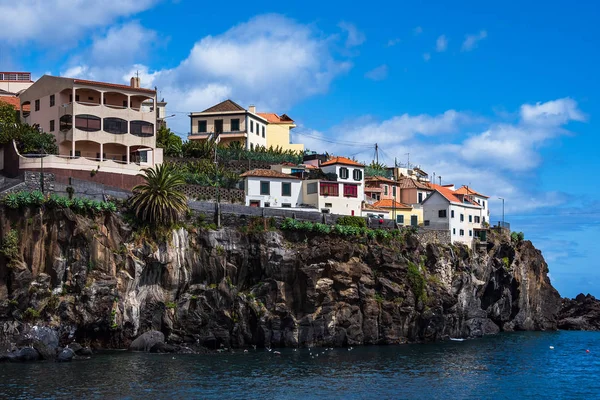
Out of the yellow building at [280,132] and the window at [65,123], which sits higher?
the yellow building at [280,132]

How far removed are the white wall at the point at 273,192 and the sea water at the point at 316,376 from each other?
25.1m

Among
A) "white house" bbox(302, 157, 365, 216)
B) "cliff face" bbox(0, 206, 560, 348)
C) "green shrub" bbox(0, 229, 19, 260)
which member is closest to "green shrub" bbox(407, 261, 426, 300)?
"cliff face" bbox(0, 206, 560, 348)

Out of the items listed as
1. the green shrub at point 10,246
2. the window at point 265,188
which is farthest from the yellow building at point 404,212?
the green shrub at point 10,246

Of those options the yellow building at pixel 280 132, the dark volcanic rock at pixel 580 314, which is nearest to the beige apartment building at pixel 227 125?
the yellow building at pixel 280 132

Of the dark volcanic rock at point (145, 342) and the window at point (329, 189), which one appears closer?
Answer: the dark volcanic rock at point (145, 342)

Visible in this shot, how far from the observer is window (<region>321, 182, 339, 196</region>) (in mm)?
104312

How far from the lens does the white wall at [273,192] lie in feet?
328

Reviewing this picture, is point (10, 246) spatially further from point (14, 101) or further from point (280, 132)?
point (280, 132)

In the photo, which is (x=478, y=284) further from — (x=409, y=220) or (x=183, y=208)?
(x=183, y=208)

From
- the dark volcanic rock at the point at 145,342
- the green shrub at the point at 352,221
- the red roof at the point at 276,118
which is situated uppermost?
the red roof at the point at 276,118

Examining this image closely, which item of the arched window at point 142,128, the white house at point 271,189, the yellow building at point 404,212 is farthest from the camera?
the yellow building at point 404,212

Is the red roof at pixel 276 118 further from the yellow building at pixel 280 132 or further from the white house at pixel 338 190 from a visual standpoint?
the white house at pixel 338 190

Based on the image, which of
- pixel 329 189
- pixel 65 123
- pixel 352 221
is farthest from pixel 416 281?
pixel 65 123

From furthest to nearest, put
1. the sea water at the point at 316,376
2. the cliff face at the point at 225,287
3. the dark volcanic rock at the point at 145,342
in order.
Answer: the dark volcanic rock at the point at 145,342 → the cliff face at the point at 225,287 → the sea water at the point at 316,376
